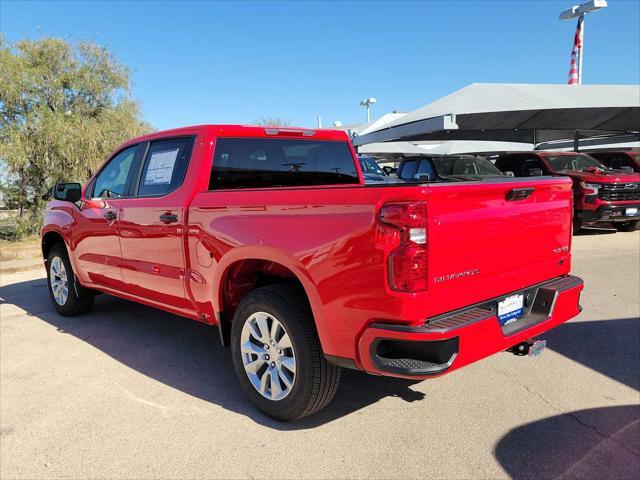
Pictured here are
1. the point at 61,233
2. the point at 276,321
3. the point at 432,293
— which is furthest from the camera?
the point at 61,233

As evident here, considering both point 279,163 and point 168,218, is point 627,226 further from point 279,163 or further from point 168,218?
point 168,218

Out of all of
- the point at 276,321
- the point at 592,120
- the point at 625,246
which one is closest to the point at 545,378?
the point at 276,321

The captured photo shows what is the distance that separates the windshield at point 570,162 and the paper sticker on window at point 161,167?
10.5 meters

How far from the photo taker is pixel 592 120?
16672 mm

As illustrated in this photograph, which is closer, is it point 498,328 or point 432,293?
point 432,293

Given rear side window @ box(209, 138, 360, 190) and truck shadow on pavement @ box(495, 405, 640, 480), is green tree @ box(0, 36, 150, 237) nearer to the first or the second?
rear side window @ box(209, 138, 360, 190)

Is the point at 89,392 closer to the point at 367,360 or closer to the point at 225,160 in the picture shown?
the point at 225,160

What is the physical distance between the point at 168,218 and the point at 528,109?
1297 centimetres

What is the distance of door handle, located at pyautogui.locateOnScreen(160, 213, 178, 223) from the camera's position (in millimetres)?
3775

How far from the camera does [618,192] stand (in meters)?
10.8

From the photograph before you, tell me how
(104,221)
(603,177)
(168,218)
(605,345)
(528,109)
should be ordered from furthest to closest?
(528,109) → (603,177) → (104,221) → (605,345) → (168,218)

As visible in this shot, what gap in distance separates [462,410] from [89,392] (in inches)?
106

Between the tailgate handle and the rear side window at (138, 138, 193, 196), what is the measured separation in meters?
2.36

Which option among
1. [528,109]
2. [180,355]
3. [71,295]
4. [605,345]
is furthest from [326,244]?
[528,109]
